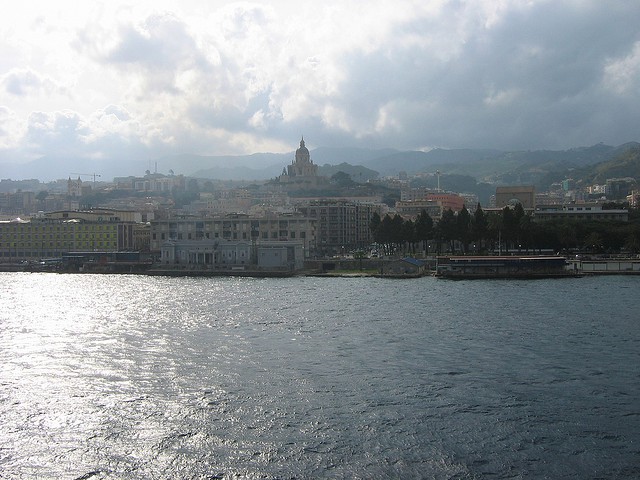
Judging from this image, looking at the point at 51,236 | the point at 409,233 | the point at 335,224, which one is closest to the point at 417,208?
the point at 335,224

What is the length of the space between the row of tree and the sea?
99.2 feet

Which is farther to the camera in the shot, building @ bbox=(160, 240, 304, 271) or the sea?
building @ bbox=(160, 240, 304, 271)

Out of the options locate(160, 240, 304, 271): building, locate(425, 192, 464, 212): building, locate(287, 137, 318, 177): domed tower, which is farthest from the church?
locate(160, 240, 304, 271): building

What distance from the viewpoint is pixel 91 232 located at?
75875 mm

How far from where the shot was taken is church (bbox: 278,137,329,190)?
163m

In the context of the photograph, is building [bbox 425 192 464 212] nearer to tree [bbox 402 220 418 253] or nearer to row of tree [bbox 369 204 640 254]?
row of tree [bbox 369 204 640 254]

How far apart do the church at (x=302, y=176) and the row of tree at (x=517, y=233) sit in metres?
93.6

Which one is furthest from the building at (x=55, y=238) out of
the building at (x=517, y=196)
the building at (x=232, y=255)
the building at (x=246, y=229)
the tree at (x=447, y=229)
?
the building at (x=517, y=196)

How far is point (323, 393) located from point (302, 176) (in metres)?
150

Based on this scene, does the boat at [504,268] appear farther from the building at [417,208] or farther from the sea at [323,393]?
the building at [417,208]

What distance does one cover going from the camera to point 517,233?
61969mm

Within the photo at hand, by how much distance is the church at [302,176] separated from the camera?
163250 millimetres

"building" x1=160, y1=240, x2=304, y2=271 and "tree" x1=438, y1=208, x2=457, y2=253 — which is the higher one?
"tree" x1=438, y1=208, x2=457, y2=253

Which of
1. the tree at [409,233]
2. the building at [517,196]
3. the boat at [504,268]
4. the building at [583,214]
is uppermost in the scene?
the building at [517,196]
